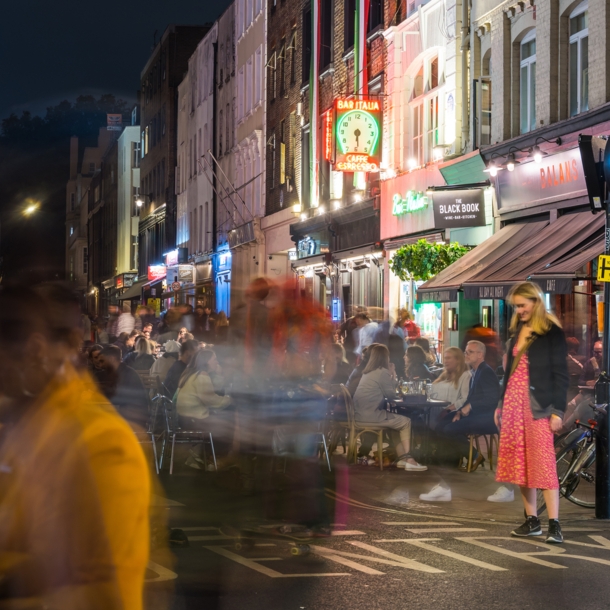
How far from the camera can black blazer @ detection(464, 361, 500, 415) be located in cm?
1250

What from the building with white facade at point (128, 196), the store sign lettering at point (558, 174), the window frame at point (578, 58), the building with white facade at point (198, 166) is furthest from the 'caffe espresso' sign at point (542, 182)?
the building with white facade at point (128, 196)

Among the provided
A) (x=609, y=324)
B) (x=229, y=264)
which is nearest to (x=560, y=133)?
(x=609, y=324)

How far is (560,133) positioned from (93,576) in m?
16.7

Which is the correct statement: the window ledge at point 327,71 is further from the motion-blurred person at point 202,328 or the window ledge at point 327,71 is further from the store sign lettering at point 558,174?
the store sign lettering at point 558,174

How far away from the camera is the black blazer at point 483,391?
492 inches

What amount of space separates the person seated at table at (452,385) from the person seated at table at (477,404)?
0.55 m

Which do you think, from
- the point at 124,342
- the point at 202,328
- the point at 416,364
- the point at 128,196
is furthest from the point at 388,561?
the point at 128,196

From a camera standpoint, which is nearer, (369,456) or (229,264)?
(369,456)

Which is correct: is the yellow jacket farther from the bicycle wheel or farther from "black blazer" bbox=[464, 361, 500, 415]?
"black blazer" bbox=[464, 361, 500, 415]

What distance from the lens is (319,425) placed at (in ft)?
30.7

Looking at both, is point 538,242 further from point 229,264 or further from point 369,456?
point 229,264

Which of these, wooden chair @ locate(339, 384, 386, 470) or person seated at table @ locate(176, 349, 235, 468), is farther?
person seated at table @ locate(176, 349, 235, 468)

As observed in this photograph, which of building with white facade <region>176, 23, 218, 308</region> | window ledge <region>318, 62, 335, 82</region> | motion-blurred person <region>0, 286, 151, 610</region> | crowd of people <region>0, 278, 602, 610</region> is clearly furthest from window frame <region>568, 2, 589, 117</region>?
building with white facade <region>176, 23, 218, 308</region>

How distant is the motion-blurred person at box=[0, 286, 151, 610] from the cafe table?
11047 millimetres
